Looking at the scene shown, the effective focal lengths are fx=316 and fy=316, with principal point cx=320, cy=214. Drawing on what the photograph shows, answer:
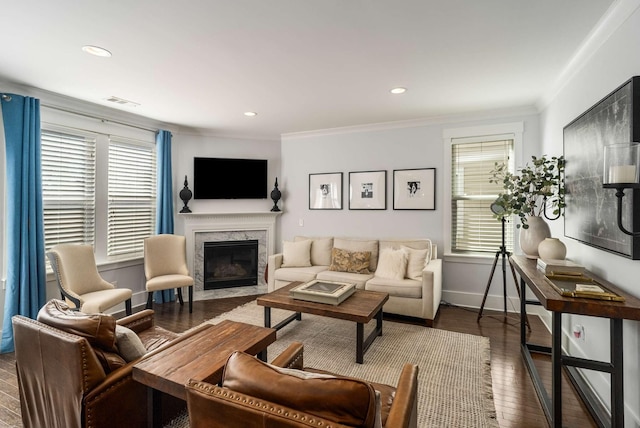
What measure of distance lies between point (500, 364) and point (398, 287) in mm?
1213

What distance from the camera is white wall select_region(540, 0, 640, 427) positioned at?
70.4 inches

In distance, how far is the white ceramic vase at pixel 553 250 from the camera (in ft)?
8.23

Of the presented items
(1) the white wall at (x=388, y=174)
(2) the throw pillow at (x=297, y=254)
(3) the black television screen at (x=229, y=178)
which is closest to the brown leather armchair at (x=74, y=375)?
(2) the throw pillow at (x=297, y=254)

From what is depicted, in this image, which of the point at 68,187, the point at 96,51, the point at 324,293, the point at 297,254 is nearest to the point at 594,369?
the point at 324,293

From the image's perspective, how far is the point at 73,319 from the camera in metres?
1.61

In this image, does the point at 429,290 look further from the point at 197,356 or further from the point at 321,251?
the point at 197,356

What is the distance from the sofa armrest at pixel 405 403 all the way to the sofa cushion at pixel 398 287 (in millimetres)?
2097

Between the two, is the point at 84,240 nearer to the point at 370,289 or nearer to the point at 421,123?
the point at 370,289

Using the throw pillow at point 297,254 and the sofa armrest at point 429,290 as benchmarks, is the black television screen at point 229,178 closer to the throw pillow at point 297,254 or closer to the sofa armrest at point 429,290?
the throw pillow at point 297,254

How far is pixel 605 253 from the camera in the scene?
209cm

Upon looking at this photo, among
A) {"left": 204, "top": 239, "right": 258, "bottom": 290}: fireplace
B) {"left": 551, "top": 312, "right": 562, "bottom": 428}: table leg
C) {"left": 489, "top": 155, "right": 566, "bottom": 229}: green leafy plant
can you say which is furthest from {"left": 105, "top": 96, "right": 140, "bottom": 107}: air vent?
{"left": 551, "top": 312, "right": 562, "bottom": 428}: table leg

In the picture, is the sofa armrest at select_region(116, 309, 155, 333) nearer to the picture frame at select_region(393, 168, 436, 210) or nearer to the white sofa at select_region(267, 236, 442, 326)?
the white sofa at select_region(267, 236, 442, 326)

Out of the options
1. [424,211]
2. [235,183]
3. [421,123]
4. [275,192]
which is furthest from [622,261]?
[235,183]

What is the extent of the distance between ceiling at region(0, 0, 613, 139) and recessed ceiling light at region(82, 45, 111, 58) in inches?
2.4
